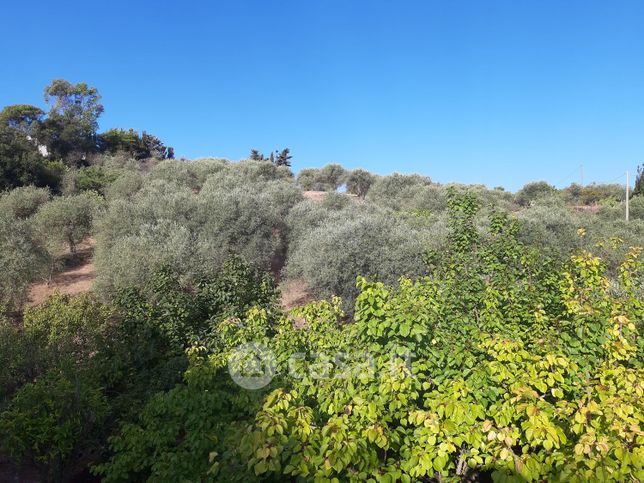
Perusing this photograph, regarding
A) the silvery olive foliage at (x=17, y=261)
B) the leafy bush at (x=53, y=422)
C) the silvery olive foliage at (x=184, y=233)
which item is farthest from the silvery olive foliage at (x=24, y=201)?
the leafy bush at (x=53, y=422)

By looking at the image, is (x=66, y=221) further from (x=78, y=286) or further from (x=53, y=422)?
(x=53, y=422)

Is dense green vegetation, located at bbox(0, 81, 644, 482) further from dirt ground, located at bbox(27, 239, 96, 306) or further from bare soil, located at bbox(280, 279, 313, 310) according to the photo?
dirt ground, located at bbox(27, 239, 96, 306)

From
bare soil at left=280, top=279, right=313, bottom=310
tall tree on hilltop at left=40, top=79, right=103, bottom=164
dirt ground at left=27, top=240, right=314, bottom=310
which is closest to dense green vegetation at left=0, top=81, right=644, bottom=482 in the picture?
bare soil at left=280, top=279, right=313, bottom=310

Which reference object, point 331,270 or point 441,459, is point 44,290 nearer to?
point 331,270

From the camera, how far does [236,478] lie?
11.4ft

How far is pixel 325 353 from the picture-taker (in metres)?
5.74

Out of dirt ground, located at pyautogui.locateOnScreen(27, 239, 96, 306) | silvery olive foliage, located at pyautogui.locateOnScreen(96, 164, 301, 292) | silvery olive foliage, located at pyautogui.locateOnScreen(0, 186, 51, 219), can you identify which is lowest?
dirt ground, located at pyautogui.locateOnScreen(27, 239, 96, 306)

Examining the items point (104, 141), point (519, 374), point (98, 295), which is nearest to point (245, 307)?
point (519, 374)

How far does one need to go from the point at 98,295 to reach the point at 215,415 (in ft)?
36.8

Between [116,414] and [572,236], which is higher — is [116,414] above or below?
below

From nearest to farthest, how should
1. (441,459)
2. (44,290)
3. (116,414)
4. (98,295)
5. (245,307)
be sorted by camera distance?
(441,459) < (116,414) < (245,307) < (98,295) < (44,290)

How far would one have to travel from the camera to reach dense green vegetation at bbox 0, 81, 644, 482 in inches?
134

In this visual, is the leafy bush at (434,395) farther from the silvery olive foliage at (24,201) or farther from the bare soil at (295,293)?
the silvery olive foliage at (24,201)

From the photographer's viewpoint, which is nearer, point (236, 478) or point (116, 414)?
point (236, 478)
